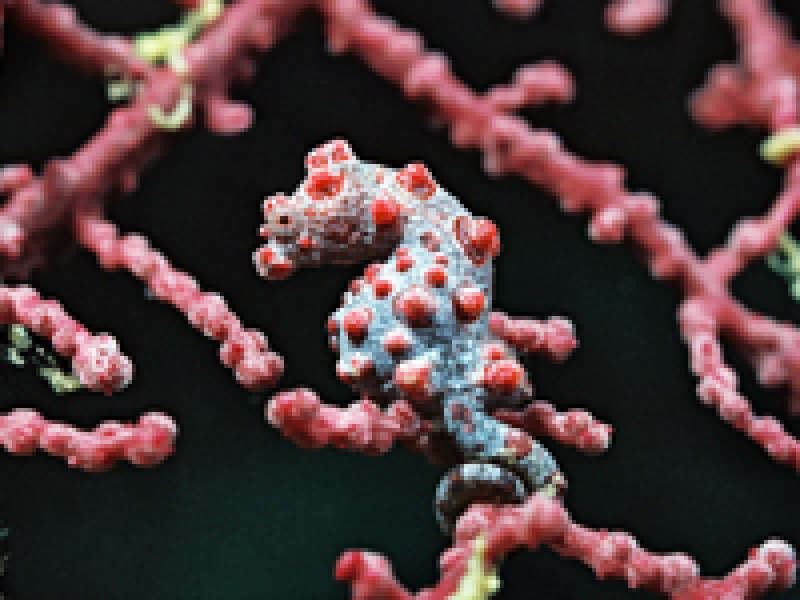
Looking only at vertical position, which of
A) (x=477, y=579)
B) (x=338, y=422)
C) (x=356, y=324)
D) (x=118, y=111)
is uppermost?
(x=118, y=111)

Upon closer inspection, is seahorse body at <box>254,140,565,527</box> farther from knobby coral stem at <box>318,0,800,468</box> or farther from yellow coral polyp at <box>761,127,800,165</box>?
yellow coral polyp at <box>761,127,800,165</box>

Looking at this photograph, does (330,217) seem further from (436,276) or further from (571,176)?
(571,176)

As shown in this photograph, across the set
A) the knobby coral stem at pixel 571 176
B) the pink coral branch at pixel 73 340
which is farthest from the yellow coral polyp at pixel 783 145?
the pink coral branch at pixel 73 340

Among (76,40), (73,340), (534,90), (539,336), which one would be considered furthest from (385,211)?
(76,40)

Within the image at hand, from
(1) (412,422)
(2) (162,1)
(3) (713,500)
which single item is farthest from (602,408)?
(2) (162,1)

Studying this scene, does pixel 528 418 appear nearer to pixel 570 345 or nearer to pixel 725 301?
pixel 570 345

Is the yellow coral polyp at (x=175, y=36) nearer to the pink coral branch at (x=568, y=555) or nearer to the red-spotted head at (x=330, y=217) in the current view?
the red-spotted head at (x=330, y=217)

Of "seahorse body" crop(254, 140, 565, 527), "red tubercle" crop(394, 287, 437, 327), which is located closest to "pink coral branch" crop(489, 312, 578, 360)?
"seahorse body" crop(254, 140, 565, 527)
